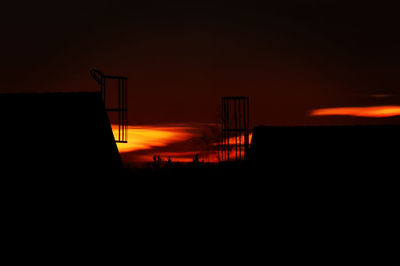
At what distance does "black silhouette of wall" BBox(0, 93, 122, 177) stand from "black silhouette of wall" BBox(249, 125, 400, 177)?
511 cm

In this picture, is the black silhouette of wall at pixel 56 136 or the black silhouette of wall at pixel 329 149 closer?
the black silhouette of wall at pixel 56 136

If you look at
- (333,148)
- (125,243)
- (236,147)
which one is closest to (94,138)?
(125,243)

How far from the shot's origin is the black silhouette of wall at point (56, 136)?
34.9 ft

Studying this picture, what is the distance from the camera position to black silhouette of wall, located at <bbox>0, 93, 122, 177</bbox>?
10648 mm

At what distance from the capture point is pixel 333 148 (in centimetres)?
1334

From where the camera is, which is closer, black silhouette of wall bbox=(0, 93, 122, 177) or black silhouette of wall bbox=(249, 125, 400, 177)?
black silhouette of wall bbox=(0, 93, 122, 177)

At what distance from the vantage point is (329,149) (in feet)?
43.7

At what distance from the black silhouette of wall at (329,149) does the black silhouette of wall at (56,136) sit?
511 centimetres

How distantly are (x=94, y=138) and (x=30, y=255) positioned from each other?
366cm

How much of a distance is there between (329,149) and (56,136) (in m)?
8.12

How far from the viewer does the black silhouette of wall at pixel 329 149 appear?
40.5 feet

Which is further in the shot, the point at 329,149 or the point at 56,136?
the point at 329,149

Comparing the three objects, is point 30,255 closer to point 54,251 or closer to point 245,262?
point 54,251

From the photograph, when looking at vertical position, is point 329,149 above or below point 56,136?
below
